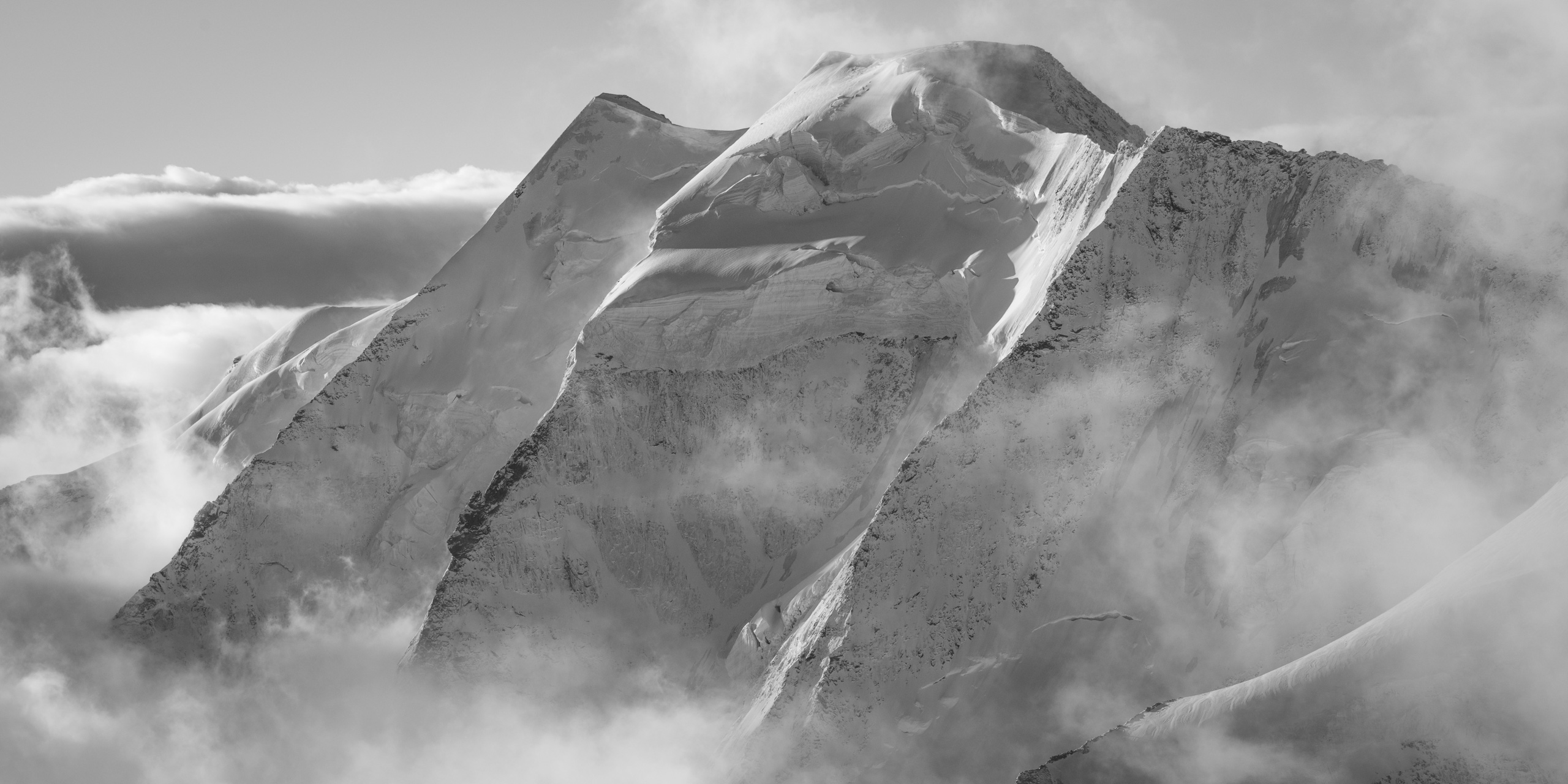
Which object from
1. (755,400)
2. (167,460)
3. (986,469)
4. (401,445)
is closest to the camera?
(986,469)

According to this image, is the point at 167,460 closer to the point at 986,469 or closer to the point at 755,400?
the point at 755,400

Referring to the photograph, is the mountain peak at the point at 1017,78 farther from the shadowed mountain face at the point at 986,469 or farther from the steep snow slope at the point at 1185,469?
the steep snow slope at the point at 1185,469

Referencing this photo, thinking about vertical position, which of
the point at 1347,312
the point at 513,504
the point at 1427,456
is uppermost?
the point at 1347,312

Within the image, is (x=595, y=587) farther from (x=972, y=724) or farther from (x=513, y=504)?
(x=972, y=724)

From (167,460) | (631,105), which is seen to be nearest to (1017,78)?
(631,105)

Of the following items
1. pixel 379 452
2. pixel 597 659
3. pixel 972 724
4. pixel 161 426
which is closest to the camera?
pixel 972 724

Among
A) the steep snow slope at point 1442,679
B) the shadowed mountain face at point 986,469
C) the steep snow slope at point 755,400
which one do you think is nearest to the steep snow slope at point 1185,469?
the shadowed mountain face at point 986,469

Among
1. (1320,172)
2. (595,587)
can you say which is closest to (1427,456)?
(1320,172)
